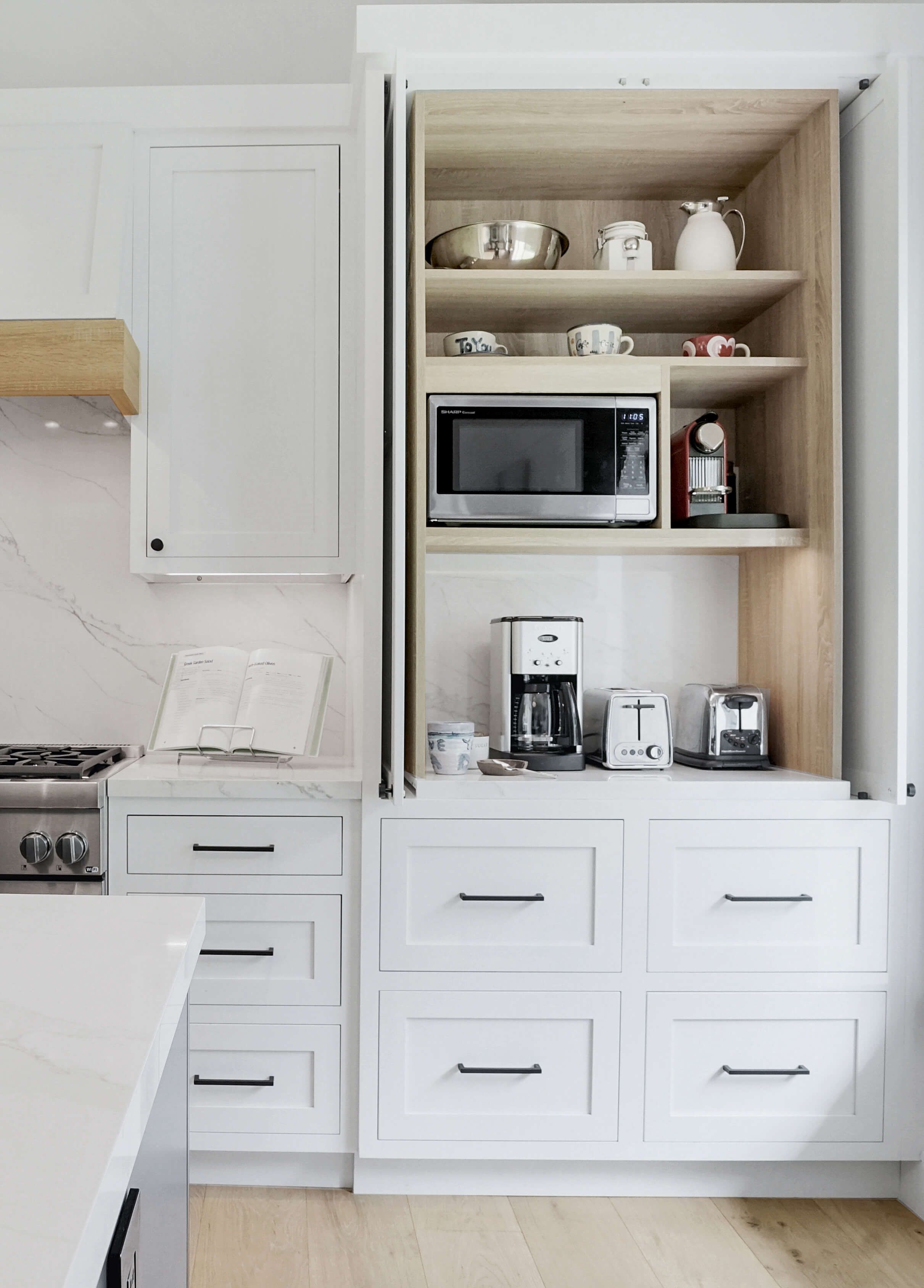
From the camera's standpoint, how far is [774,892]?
188 cm

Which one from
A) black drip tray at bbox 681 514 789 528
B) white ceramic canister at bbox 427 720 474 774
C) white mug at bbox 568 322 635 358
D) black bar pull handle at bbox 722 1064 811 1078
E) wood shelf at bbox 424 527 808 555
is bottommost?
black bar pull handle at bbox 722 1064 811 1078

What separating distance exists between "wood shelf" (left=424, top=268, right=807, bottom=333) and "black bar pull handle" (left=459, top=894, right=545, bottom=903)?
50.5 inches

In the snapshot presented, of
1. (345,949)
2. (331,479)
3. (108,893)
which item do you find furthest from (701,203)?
(108,893)

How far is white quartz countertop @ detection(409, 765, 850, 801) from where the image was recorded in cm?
187

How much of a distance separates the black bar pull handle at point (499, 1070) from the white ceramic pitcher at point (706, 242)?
1.77 metres

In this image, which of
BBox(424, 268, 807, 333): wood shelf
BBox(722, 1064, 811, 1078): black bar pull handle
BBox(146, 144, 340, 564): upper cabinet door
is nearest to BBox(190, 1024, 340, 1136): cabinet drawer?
BBox(722, 1064, 811, 1078): black bar pull handle

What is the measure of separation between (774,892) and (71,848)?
1.46 meters

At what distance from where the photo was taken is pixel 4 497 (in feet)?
7.93

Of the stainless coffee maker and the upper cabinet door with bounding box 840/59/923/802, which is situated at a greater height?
the upper cabinet door with bounding box 840/59/923/802

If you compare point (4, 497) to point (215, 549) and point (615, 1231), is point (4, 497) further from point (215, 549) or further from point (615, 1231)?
point (615, 1231)

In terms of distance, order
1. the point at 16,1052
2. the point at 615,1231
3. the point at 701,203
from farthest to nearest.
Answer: the point at 701,203, the point at 615,1231, the point at 16,1052

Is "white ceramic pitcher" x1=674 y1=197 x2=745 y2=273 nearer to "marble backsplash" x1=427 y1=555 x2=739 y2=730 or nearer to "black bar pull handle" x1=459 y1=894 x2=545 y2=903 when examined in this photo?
"marble backsplash" x1=427 y1=555 x2=739 y2=730

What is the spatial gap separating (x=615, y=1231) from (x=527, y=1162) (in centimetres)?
22

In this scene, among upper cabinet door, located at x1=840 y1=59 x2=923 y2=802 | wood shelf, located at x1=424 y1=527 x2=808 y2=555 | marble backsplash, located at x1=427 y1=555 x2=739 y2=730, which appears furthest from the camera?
marble backsplash, located at x1=427 y1=555 x2=739 y2=730
